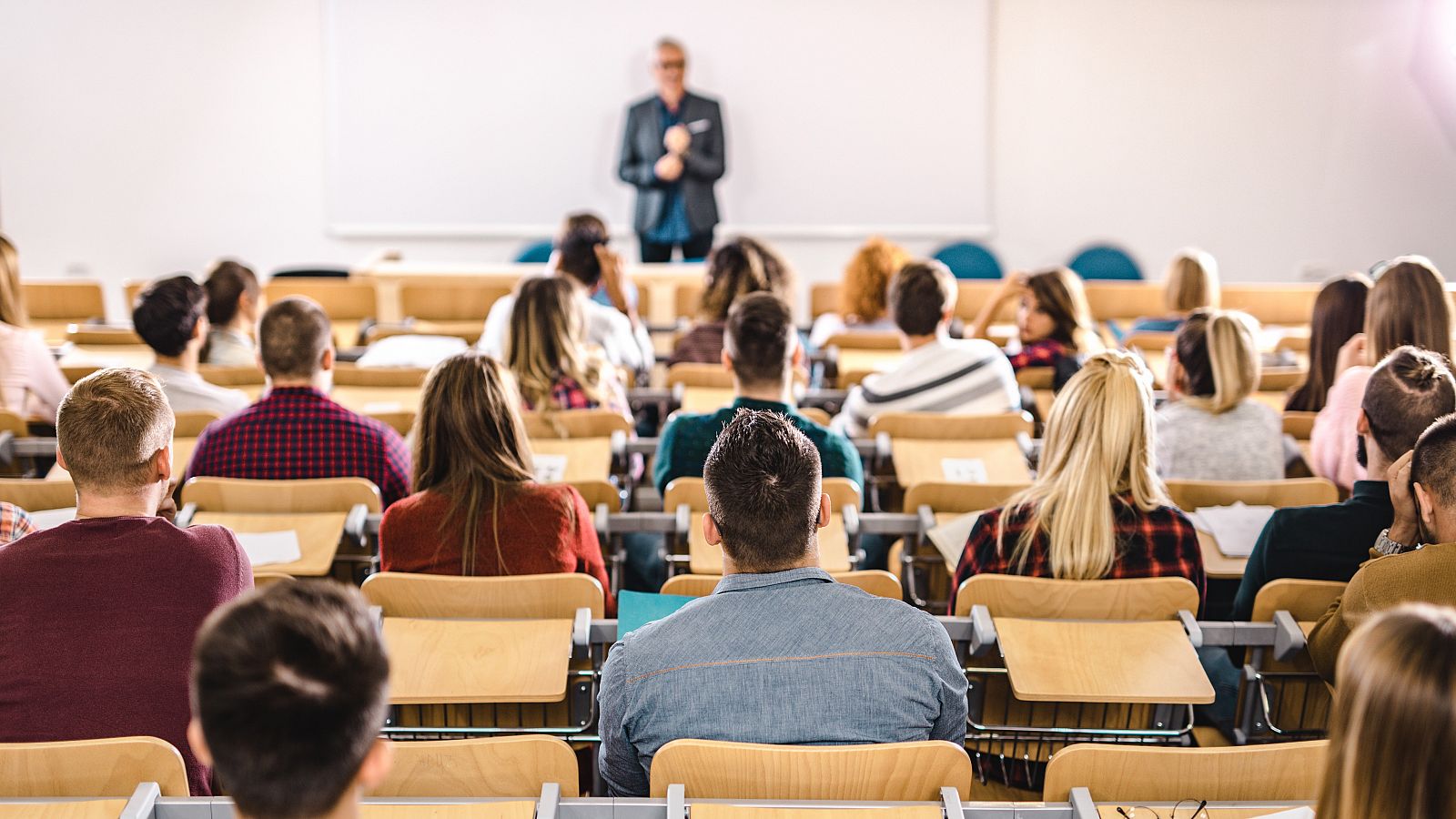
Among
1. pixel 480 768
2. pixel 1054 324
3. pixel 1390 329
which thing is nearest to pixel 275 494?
pixel 480 768

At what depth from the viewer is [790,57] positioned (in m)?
8.52

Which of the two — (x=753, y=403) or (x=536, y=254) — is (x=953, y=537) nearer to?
(x=753, y=403)

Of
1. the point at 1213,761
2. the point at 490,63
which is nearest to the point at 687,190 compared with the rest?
the point at 490,63

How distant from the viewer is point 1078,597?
2471 mm

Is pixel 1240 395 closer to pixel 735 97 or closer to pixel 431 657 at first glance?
pixel 431 657

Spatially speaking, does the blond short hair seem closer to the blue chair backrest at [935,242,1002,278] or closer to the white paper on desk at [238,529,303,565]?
the white paper on desk at [238,529,303,565]

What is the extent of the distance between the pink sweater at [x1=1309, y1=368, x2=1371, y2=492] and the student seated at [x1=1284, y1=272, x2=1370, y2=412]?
0.53m

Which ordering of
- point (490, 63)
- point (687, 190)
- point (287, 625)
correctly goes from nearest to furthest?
1. point (287, 625)
2. point (687, 190)
3. point (490, 63)

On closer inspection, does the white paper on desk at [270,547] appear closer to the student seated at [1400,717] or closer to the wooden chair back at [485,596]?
the wooden chair back at [485,596]

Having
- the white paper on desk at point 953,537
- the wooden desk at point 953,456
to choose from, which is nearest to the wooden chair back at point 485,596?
the white paper on desk at point 953,537

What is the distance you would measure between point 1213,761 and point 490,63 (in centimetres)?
764

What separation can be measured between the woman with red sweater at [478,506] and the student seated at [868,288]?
267 centimetres

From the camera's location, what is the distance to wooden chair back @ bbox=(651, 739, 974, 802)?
5.94 ft

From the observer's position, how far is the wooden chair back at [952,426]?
147 inches
